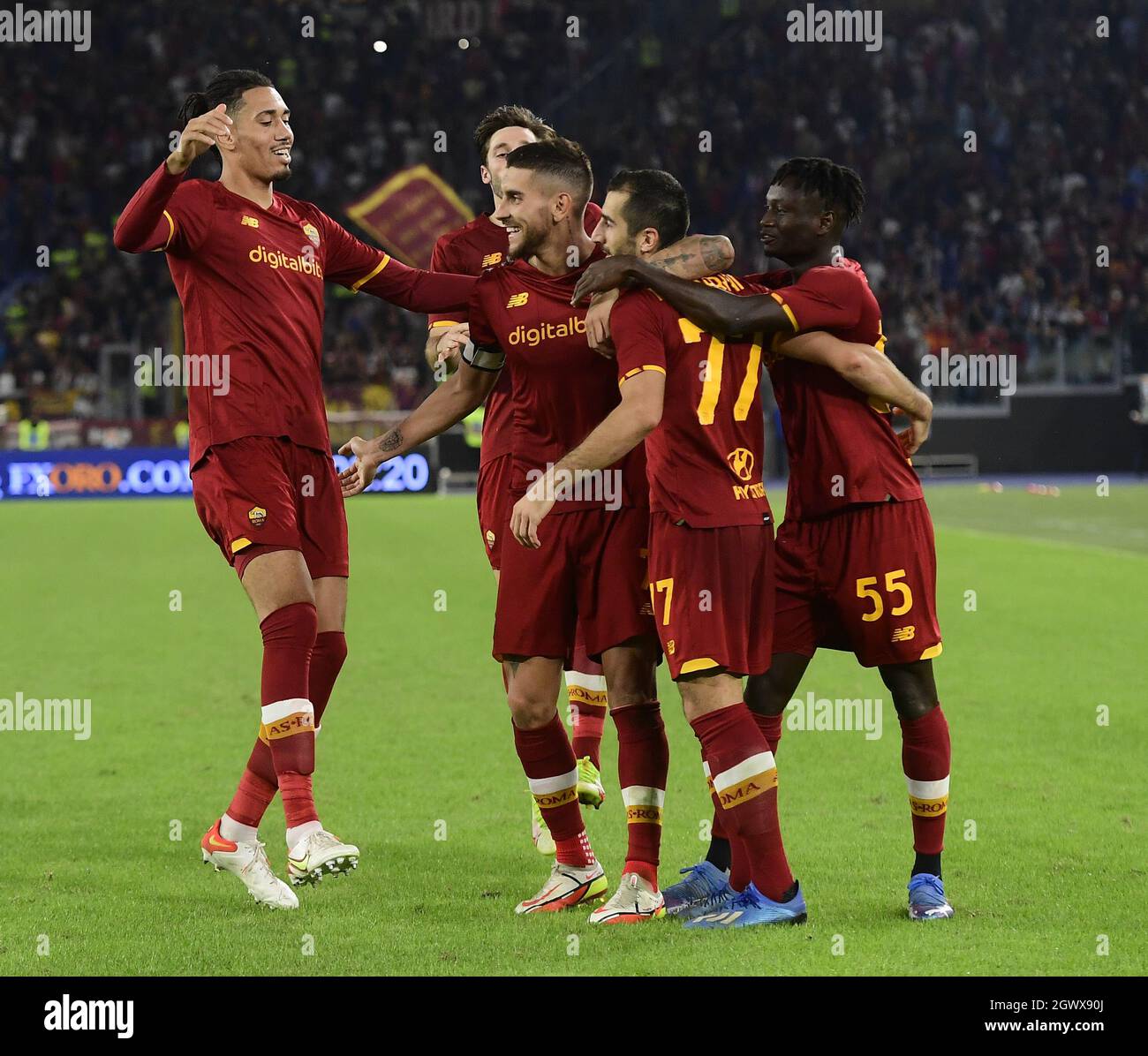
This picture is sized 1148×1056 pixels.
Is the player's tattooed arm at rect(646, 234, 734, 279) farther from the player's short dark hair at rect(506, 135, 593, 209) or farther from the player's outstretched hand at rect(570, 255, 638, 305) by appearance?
the player's short dark hair at rect(506, 135, 593, 209)

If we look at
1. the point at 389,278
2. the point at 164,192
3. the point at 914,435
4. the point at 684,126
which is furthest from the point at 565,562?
the point at 684,126

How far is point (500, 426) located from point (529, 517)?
169 cm

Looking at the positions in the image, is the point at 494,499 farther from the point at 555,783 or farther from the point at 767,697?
the point at 767,697

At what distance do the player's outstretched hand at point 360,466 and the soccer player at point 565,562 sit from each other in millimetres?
576

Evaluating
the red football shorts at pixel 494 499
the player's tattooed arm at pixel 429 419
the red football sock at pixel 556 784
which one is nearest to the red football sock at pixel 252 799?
the red football sock at pixel 556 784

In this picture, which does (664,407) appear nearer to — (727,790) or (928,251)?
(727,790)

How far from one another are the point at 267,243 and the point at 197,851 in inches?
82.8

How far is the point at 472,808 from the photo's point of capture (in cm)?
646

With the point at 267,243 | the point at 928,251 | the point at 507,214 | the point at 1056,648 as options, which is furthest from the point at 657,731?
the point at 928,251

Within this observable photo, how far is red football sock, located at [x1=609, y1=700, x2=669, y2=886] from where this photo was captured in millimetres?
4928

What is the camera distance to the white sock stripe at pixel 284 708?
5.03m

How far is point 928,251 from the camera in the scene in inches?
1220

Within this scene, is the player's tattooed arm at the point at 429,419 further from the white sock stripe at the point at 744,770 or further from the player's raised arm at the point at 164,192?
the white sock stripe at the point at 744,770

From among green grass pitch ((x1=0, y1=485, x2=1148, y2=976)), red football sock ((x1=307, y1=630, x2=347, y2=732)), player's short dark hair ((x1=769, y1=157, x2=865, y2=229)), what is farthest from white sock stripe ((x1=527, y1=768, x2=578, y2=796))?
player's short dark hair ((x1=769, y1=157, x2=865, y2=229))
